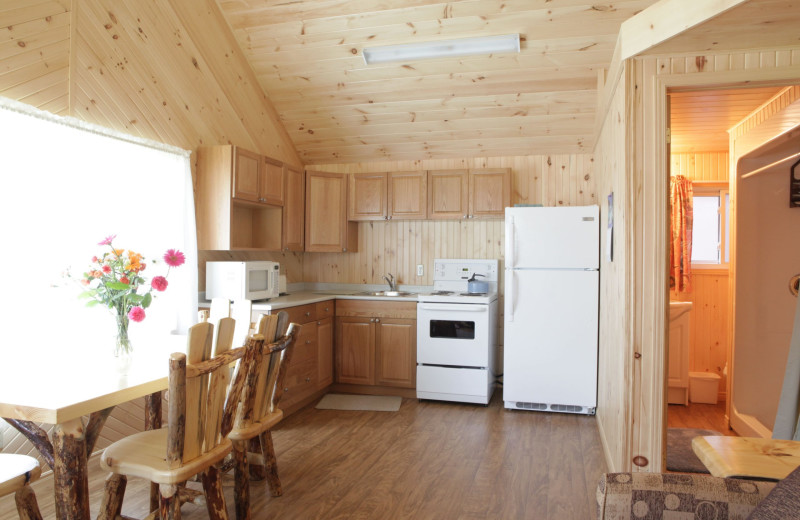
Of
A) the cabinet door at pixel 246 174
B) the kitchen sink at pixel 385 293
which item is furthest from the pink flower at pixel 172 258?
the kitchen sink at pixel 385 293

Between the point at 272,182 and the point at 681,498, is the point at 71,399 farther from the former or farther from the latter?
the point at 272,182

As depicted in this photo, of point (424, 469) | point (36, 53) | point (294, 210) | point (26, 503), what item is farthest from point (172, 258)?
point (294, 210)

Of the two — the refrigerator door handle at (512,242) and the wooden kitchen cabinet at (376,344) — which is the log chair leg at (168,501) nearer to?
the wooden kitchen cabinet at (376,344)

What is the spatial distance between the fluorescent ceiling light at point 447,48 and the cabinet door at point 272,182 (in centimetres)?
116

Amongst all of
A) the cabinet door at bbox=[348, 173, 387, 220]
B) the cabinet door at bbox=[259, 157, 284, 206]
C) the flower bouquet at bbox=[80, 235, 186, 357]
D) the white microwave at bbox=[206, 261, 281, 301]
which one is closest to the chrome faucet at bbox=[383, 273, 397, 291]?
the cabinet door at bbox=[348, 173, 387, 220]

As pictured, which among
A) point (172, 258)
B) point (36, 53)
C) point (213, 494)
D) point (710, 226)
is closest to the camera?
point (213, 494)

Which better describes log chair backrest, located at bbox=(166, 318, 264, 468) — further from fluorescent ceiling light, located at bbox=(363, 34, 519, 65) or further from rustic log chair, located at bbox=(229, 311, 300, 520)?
fluorescent ceiling light, located at bbox=(363, 34, 519, 65)

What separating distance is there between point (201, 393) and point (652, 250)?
2133 millimetres

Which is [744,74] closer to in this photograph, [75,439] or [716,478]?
[716,478]

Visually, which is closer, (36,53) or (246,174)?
(36,53)

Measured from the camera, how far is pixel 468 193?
4738mm

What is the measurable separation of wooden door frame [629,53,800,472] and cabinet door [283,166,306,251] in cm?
289

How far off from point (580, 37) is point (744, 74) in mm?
1398

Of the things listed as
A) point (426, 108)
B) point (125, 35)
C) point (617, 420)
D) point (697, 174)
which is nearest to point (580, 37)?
point (426, 108)
